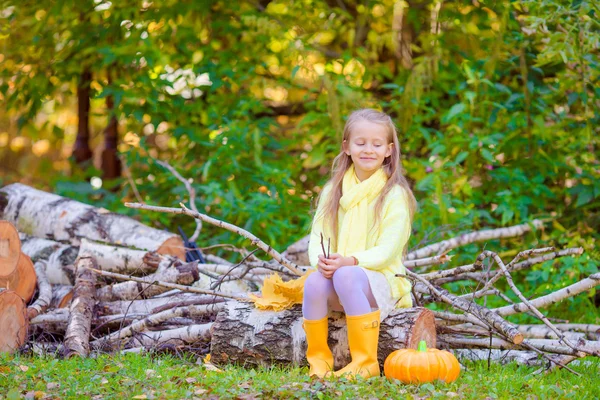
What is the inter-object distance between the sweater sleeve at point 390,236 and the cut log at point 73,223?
205cm

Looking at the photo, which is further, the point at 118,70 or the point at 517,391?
the point at 118,70

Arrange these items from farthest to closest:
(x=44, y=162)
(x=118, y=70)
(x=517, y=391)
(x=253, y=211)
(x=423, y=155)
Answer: (x=44, y=162), (x=118, y=70), (x=423, y=155), (x=253, y=211), (x=517, y=391)

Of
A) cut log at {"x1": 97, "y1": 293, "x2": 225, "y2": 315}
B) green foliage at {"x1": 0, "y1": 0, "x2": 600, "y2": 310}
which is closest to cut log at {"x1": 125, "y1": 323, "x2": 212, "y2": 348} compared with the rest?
cut log at {"x1": 97, "y1": 293, "x2": 225, "y2": 315}

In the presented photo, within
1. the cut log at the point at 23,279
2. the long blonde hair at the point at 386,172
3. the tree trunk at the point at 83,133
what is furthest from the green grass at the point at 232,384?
the tree trunk at the point at 83,133

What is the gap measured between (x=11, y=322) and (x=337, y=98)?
3.58 m

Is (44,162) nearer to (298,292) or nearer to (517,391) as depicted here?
(298,292)

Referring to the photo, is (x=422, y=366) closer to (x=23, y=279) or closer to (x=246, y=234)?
(x=246, y=234)

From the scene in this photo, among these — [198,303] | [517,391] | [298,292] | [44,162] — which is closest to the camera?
[517,391]

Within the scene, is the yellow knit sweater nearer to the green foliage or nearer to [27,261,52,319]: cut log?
the green foliage

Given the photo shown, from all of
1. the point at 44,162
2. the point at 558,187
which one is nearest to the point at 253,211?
the point at 558,187

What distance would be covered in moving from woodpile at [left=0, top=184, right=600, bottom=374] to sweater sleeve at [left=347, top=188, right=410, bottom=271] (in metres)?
0.23

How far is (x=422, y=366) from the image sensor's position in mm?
3379

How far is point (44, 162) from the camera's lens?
1008cm

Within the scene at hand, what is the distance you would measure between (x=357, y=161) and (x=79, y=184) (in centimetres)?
461
